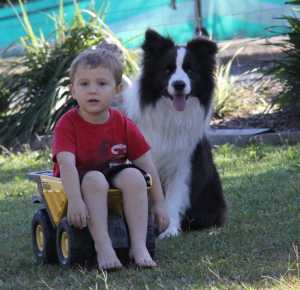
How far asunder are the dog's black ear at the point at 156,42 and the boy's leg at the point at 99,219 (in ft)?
5.81

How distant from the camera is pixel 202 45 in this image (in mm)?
5754

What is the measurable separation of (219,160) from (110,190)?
160 inches

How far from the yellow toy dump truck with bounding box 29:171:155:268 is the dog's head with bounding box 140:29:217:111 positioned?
1.36 m

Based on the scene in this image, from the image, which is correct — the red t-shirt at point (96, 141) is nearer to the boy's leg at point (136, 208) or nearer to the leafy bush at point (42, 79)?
the boy's leg at point (136, 208)

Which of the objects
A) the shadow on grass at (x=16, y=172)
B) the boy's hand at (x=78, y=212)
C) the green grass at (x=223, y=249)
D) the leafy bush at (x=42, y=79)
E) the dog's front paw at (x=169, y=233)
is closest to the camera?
the green grass at (x=223, y=249)

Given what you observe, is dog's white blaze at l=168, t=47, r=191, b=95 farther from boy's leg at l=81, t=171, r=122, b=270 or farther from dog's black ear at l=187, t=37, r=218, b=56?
boy's leg at l=81, t=171, r=122, b=270

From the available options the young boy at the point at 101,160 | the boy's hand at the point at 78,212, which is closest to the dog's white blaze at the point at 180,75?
the young boy at the point at 101,160

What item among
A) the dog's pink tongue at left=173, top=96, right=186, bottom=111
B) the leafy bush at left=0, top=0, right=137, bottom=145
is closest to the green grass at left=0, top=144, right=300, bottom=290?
the dog's pink tongue at left=173, top=96, right=186, bottom=111

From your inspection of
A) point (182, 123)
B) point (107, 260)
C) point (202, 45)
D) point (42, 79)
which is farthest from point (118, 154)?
point (42, 79)

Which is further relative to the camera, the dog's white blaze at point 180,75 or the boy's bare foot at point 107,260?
the dog's white blaze at point 180,75

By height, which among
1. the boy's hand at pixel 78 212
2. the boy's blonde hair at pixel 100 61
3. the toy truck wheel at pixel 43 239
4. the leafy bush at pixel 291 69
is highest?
the boy's blonde hair at pixel 100 61

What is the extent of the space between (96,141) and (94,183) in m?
0.30

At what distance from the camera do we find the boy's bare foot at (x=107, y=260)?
423 cm

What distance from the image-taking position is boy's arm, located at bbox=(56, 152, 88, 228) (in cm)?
421
